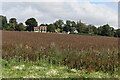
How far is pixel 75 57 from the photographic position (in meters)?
8.61

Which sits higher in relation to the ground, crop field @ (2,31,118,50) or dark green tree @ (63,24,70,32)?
dark green tree @ (63,24,70,32)

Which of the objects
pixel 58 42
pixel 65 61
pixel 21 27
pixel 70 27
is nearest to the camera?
pixel 65 61

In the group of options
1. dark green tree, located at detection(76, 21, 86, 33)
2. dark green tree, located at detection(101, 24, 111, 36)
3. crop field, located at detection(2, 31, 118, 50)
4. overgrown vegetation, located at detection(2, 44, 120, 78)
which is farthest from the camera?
dark green tree, located at detection(76, 21, 86, 33)

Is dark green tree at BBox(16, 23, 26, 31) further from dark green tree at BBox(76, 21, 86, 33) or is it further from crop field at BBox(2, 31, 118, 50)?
crop field at BBox(2, 31, 118, 50)

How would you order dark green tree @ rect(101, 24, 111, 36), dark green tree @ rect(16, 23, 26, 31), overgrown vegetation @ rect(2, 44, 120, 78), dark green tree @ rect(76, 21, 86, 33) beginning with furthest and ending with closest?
dark green tree @ rect(76, 21, 86, 33) → dark green tree @ rect(101, 24, 111, 36) → dark green tree @ rect(16, 23, 26, 31) → overgrown vegetation @ rect(2, 44, 120, 78)

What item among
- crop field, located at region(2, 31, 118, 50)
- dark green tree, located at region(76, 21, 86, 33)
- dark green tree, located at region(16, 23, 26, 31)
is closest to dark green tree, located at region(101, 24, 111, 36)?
dark green tree, located at region(76, 21, 86, 33)

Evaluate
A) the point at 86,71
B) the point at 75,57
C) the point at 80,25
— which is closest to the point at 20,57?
the point at 75,57

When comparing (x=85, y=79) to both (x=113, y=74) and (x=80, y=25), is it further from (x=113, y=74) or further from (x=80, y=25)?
(x=80, y=25)

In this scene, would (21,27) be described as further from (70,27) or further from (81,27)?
(81,27)

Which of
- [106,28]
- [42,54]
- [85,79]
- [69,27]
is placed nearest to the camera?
[85,79]

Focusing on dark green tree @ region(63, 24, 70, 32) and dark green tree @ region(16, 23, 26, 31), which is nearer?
dark green tree @ region(16, 23, 26, 31)

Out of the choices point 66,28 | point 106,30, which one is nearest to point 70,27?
point 66,28

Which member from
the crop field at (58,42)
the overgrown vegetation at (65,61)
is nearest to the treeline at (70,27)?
the crop field at (58,42)

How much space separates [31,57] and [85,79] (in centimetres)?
372
